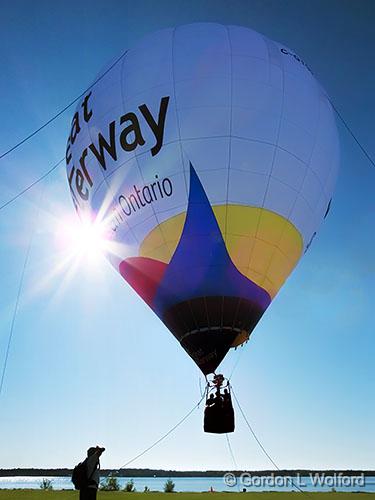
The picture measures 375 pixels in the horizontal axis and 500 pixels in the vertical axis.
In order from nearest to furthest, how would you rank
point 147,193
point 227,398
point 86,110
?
point 227,398 < point 147,193 < point 86,110

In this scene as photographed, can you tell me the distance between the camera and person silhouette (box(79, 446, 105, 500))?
6.26 m

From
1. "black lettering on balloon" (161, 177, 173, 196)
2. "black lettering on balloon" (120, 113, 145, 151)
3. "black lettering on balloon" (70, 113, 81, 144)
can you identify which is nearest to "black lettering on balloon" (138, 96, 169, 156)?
"black lettering on balloon" (120, 113, 145, 151)

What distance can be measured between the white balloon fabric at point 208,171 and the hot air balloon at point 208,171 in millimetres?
30

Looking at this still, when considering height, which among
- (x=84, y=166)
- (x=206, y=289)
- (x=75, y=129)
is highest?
(x=75, y=129)

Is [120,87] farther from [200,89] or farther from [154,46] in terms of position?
[200,89]

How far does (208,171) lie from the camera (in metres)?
12.5

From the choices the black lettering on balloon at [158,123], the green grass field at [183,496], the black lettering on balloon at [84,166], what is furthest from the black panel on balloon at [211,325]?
the black lettering on balloon at [84,166]

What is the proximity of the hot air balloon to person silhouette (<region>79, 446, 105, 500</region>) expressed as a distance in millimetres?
6258

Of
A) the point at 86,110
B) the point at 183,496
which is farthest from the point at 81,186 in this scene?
the point at 183,496

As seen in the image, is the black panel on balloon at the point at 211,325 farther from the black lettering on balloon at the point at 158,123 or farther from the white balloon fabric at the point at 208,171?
the black lettering on balloon at the point at 158,123

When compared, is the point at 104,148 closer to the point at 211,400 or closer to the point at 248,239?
the point at 248,239

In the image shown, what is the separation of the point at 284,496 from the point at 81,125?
471 inches

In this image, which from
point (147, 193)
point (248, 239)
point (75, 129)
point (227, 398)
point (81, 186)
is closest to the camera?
point (227, 398)

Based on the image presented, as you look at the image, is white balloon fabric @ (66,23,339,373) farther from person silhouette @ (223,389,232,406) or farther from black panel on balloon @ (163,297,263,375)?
person silhouette @ (223,389,232,406)
